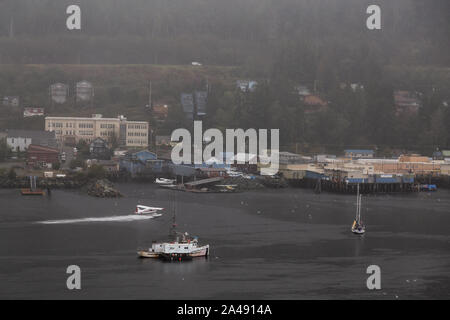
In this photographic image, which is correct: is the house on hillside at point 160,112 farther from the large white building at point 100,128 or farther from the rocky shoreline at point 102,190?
the rocky shoreline at point 102,190

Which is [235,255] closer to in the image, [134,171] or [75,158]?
[134,171]

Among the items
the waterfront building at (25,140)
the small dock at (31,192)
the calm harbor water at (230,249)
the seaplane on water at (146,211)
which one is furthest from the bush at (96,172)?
the seaplane on water at (146,211)

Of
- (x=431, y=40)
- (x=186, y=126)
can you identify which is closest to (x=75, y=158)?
(x=186, y=126)

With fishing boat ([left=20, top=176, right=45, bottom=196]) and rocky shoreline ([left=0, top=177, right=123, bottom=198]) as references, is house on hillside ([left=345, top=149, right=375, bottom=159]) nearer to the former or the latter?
rocky shoreline ([left=0, top=177, right=123, bottom=198])

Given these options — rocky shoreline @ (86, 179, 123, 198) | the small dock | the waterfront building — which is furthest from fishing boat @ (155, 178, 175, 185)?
the waterfront building
